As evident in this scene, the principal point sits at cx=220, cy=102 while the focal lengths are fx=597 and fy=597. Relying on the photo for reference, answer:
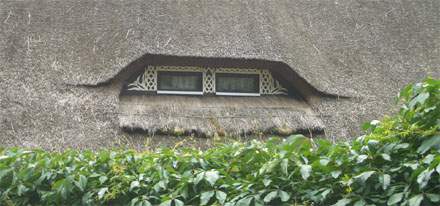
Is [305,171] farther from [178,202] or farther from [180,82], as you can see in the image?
[180,82]

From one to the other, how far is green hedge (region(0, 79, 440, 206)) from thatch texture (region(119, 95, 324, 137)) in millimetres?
3909

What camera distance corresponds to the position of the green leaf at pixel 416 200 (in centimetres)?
342

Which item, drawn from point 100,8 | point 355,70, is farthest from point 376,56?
point 100,8

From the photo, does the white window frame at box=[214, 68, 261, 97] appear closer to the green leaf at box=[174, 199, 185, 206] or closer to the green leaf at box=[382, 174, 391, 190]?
the green leaf at box=[174, 199, 185, 206]

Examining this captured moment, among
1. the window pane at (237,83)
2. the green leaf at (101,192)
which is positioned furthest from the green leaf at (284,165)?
the window pane at (237,83)

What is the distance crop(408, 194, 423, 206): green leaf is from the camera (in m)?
3.42

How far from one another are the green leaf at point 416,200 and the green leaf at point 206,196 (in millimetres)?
1246

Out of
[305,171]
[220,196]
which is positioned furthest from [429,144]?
[220,196]

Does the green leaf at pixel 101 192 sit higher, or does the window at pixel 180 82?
the window at pixel 180 82

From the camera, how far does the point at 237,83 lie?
1037 cm

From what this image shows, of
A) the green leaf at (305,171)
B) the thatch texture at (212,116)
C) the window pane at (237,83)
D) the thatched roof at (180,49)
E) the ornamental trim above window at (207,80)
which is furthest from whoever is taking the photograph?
the window pane at (237,83)

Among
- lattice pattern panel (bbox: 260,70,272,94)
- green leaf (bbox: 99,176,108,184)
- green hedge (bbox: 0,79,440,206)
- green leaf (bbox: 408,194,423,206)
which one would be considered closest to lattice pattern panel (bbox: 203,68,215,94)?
lattice pattern panel (bbox: 260,70,272,94)

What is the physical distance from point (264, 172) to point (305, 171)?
0.30m

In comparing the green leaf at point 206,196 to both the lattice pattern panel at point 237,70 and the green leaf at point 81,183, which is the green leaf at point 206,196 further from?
the lattice pattern panel at point 237,70
